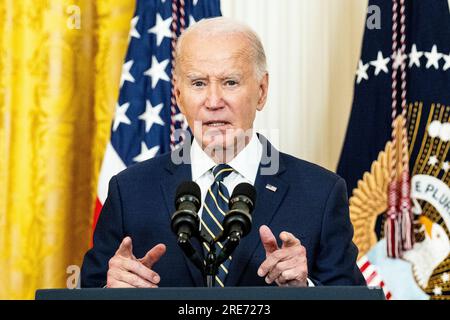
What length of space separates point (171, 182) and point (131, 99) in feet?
4.52

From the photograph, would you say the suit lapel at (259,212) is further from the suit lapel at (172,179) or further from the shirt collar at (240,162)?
the suit lapel at (172,179)

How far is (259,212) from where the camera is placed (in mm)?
2525

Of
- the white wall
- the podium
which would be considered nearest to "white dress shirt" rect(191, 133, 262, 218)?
the podium

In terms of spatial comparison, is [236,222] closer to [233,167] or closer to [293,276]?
[293,276]

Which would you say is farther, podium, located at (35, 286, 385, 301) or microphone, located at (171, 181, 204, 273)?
microphone, located at (171, 181, 204, 273)

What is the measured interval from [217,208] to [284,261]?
0.50 metres

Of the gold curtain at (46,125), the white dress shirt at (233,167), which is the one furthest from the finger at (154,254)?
the gold curtain at (46,125)

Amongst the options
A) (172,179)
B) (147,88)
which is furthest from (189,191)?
(147,88)

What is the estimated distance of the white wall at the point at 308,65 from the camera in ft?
13.7

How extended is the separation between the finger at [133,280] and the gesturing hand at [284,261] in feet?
0.95

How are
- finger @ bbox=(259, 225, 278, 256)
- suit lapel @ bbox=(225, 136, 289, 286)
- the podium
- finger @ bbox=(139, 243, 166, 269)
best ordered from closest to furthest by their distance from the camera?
the podium
finger @ bbox=(259, 225, 278, 256)
finger @ bbox=(139, 243, 166, 269)
suit lapel @ bbox=(225, 136, 289, 286)

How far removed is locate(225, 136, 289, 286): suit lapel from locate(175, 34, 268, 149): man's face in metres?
0.16

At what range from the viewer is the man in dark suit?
2.46 m

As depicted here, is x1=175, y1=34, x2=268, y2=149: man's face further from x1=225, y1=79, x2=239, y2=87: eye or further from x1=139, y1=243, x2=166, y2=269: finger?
x1=139, y1=243, x2=166, y2=269: finger
